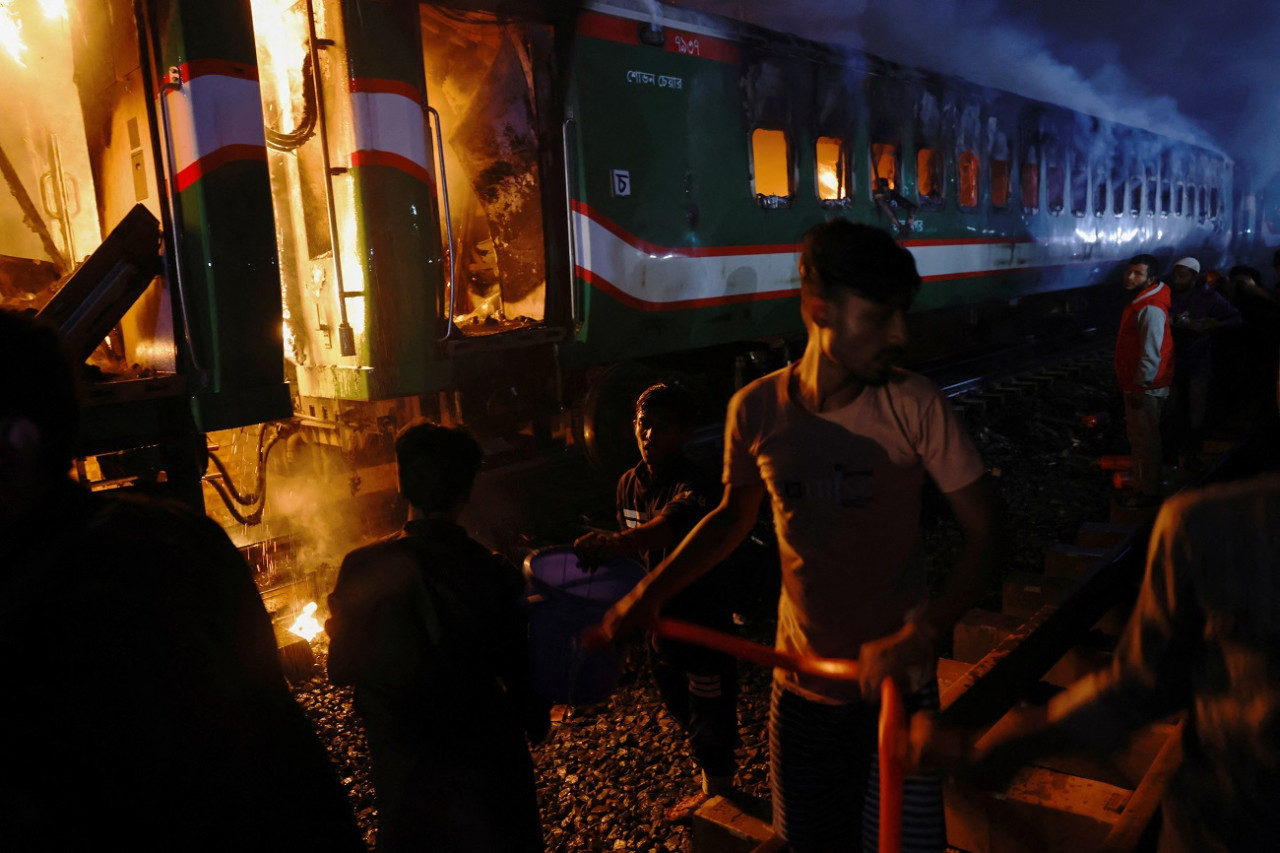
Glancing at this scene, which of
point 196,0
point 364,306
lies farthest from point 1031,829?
point 196,0

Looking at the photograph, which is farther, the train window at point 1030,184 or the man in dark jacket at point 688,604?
the train window at point 1030,184

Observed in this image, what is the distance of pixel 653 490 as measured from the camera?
344 centimetres

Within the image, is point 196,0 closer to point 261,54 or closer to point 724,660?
point 261,54

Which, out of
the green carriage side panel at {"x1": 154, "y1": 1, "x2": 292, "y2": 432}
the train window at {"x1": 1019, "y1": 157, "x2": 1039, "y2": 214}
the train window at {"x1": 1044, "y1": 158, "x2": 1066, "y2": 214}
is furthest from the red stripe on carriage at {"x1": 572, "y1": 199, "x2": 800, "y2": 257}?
the train window at {"x1": 1044, "y1": 158, "x2": 1066, "y2": 214}

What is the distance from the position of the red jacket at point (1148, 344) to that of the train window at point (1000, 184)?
588cm

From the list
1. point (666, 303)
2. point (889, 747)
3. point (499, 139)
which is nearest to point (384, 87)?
point (499, 139)

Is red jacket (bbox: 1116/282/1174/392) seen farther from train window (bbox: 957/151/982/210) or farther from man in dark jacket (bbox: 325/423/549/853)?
man in dark jacket (bbox: 325/423/549/853)

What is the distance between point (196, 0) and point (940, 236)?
8.21m

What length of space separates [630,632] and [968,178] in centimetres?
1042

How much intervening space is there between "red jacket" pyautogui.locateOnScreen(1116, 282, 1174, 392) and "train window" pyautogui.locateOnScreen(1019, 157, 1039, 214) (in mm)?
7005

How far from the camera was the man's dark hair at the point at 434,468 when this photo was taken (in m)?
2.32

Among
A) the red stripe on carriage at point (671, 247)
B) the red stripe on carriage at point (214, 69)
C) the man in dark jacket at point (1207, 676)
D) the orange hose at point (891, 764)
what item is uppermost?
the red stripe on carriage at point (214, 69)

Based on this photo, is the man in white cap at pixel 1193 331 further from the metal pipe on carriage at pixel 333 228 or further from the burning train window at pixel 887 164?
the metal pipe on carriage at pixel 333 228

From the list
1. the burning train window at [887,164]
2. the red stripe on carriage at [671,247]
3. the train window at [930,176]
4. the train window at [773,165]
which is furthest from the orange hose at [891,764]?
the train window at [930,176]
